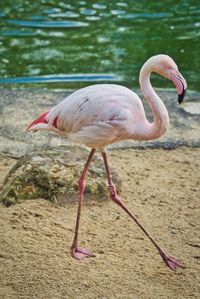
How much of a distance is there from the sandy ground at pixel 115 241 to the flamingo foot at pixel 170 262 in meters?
0.04

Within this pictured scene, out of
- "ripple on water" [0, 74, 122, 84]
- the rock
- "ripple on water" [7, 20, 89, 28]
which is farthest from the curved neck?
"ripple on water" [7, 20, 89, 28]

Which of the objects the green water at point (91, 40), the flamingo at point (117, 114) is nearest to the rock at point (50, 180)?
the flamingo at point (117, 114)

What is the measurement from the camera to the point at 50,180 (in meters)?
4.93

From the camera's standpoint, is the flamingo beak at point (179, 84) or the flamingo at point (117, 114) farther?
the flamingo at point (117, 114)

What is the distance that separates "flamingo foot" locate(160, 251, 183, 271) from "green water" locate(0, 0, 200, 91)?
381 centimetres

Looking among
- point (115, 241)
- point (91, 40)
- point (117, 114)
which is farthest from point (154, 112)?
point (91, 40)

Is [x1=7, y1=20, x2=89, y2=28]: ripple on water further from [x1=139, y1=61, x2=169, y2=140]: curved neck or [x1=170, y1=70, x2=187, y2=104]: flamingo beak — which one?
[x1=170, y1=70, x2=187, y2=104]: flamingo beak

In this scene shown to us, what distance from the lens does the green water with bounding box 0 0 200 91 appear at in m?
8.20

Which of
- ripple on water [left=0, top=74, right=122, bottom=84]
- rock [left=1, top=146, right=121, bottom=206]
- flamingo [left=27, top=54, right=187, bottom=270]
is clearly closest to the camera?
flamingo [left=27, top=54, right=187, bottom=270]

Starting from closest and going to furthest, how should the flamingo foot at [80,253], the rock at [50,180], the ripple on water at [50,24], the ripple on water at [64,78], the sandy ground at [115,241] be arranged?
the sandy ground at [115,241] → the flamingo foot at [80,253] → the rock at [50,180] → the ripple on water at [64,78] → the ripple on water at [50,24]

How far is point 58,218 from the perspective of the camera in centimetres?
476

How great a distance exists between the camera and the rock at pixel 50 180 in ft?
16.2

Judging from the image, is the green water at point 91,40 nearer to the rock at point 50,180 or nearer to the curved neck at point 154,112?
the rock at point 50,180

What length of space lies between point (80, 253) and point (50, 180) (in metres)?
0.83
